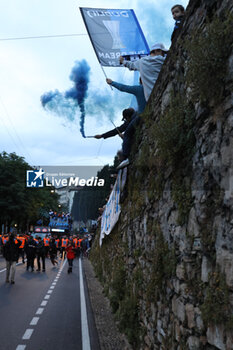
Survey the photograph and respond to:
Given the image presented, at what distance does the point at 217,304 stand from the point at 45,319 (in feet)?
23.2

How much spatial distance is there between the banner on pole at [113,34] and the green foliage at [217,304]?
669cm

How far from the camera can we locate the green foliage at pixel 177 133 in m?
4.35

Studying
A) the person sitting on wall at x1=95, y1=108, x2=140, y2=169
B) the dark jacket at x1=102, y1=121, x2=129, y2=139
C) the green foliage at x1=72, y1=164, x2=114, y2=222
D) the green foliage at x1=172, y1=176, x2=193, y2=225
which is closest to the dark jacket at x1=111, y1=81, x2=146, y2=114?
the person sitting on wall at x1=95, y1=108, x2=140, y2=169

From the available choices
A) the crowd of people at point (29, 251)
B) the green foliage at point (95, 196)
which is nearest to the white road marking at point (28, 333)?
the crowd of people at point (29, 251)

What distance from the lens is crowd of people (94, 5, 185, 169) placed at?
23.4ft

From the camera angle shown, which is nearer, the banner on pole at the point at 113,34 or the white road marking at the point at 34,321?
the white road marking at the point at 34,321

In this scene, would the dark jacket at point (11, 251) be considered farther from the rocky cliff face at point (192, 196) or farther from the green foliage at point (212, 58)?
the green foliage at point (212, 58)

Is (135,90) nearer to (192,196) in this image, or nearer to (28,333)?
(192,196)

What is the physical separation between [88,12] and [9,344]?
732 cm

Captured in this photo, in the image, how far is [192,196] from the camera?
4.14 m

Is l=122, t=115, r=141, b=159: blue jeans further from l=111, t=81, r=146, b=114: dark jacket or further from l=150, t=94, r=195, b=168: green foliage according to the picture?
l=150, t=94, r=195, b=168: green foliage

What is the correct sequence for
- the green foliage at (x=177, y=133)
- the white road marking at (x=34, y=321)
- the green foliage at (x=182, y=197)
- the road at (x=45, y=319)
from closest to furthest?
the green foliage at (x=182, y=197) → the green foliage at (x=177, y=133) → the road at (x=45, y=319) → the white road marking at (x=34, y=321)

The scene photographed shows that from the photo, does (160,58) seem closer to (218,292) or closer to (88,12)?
(88,12)

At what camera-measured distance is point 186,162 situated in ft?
14.6
